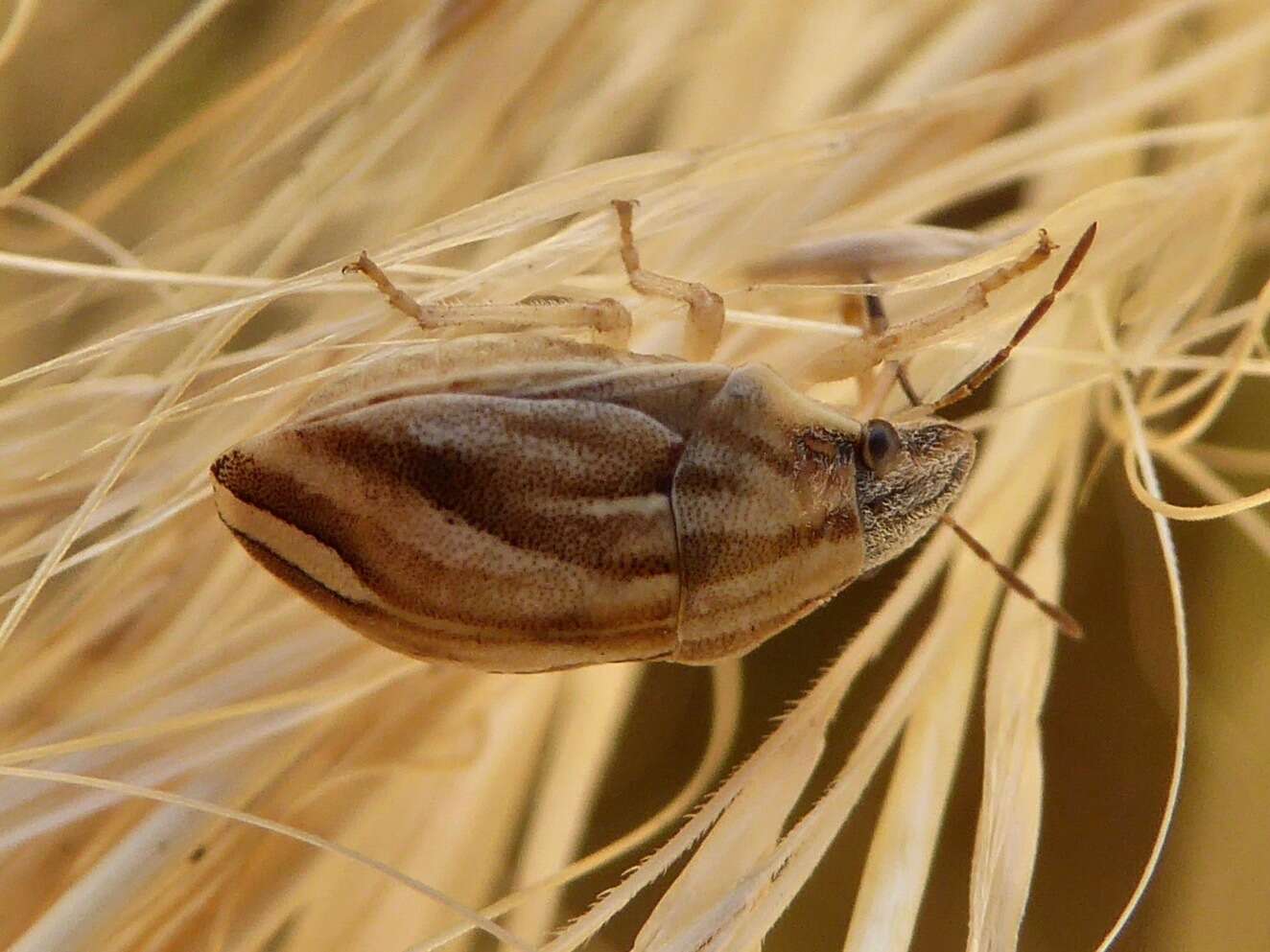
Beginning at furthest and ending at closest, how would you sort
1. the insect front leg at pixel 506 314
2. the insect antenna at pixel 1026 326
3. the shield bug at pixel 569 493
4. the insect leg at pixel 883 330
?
the insect leg at pixel 883 330
the insect antenna at pixel 1026 326
the insect front leg at pixel 506 314
the shield bug at pixel 569 493

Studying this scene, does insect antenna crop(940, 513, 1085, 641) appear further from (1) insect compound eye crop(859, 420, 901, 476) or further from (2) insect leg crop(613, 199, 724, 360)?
(2) insect leg crop(613, 199, 724, 360)

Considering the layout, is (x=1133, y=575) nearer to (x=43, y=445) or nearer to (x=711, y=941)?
(x=711, y=941)

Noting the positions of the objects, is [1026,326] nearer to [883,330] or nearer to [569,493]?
Answer: [883,330]

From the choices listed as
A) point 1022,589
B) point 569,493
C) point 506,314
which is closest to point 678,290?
point 506,314

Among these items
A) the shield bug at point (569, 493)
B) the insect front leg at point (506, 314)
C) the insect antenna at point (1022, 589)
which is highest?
the insect front leg at point (506, 314)

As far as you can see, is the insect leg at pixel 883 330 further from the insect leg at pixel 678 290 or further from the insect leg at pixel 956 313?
the insect leg at pixel 678 290

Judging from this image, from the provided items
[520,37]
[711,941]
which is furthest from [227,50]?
[711,941]

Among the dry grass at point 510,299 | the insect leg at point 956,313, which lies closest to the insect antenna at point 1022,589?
the dry grass at point 510,299

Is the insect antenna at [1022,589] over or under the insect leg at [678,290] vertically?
under
